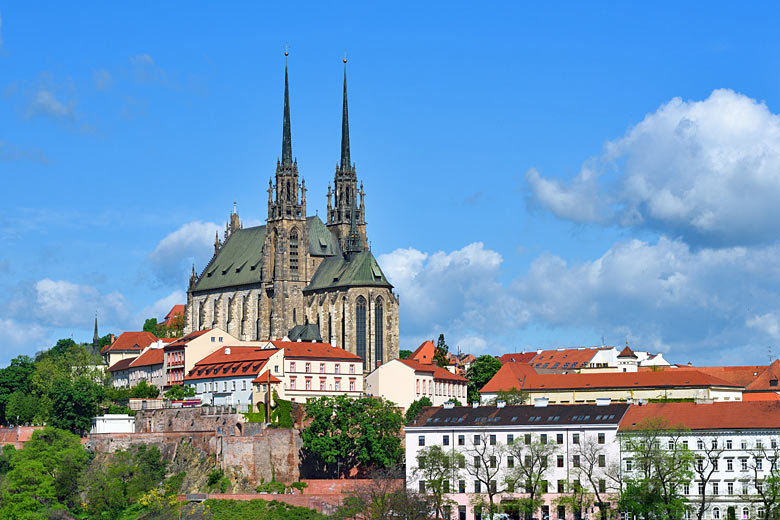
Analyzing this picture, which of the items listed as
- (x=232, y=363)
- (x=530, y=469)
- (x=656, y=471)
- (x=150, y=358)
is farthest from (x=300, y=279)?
(x=656, y=471)

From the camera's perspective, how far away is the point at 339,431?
402 feet

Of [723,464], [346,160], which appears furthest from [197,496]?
[346,160]

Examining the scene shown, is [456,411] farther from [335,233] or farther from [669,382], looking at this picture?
[335,233]

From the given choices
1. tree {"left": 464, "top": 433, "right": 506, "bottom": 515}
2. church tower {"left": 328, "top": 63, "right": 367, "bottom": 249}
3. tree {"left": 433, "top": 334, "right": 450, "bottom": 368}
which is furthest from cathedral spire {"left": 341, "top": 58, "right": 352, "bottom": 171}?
tree {"left": 464, "top": 433, "right": 506, "bottom": 515}

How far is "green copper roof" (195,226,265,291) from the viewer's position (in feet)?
559

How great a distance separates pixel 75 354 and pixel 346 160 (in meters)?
41.5

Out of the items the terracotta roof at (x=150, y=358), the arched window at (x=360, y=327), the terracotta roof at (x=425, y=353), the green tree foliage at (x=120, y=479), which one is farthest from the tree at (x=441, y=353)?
the green tree foliage at (x=120, y=479)

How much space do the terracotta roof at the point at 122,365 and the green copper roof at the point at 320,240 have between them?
2466 cm

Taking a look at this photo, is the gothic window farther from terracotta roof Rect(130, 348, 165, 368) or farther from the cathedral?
terracotta roof Rect(130, 348, 165, 368)

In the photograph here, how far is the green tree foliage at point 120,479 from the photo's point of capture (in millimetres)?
116625

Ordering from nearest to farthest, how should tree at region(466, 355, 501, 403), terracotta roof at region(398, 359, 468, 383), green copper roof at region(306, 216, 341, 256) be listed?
terracotta roof at region(398, 359, 468, 383), tree at region(466, 355, 501, 403), green copper roof at region(306, 216, 341, 256)

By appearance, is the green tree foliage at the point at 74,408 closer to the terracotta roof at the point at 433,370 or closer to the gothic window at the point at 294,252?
the terracotta roof at the point at 433,370

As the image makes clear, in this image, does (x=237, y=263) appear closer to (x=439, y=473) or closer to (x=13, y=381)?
(x=13, y=381)

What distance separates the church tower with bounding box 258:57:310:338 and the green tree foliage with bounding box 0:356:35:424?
88.6ft
